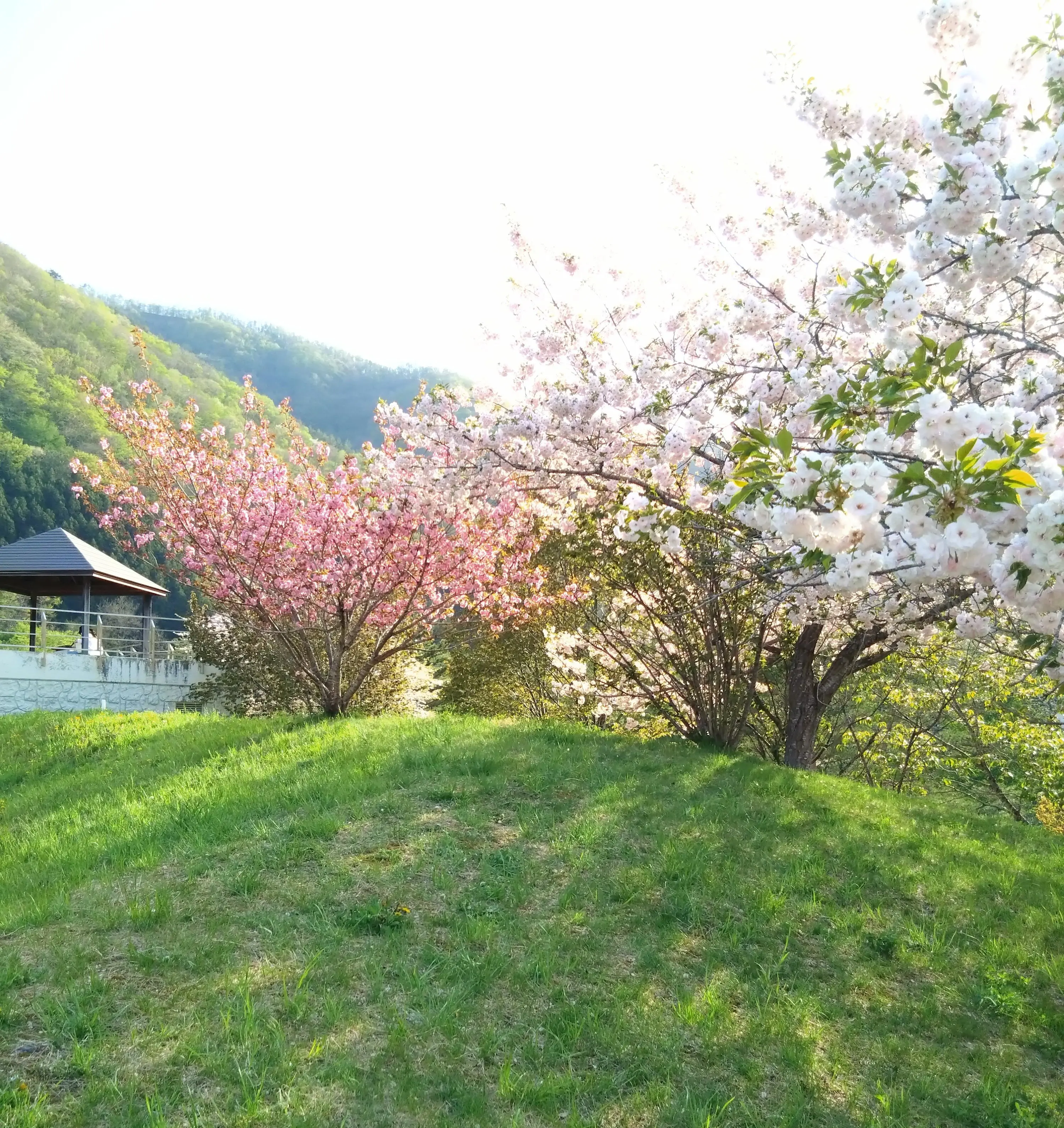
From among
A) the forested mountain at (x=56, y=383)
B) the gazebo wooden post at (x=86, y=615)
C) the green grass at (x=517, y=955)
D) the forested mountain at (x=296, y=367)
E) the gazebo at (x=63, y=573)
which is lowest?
the green grass at (x=517, y=955)

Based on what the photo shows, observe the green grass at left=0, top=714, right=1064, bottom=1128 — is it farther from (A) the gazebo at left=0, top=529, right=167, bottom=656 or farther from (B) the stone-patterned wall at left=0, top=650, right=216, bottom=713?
(A) the gazebo at left=0, top=529, right=167, bottom=656

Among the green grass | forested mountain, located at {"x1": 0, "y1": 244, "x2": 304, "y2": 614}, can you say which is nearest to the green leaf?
the green grass

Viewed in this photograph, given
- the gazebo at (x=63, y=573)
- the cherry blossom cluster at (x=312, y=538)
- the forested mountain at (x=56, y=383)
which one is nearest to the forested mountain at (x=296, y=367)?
the forested mountain at (x=56, y=383)

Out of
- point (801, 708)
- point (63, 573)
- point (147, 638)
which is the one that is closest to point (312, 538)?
point (801, 708)

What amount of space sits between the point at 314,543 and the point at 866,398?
320 inches

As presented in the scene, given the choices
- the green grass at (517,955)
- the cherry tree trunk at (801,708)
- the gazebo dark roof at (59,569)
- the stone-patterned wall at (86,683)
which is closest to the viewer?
the green grass at (517,955)

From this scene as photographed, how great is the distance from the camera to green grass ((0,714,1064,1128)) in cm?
294

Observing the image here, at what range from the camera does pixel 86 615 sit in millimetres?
18500

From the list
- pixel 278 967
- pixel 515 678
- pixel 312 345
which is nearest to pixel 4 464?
pixel 515 678

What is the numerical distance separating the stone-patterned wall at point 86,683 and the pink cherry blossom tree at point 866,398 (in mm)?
12598

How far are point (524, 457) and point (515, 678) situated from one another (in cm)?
1001

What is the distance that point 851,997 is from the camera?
380 cm

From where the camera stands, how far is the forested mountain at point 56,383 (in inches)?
1711

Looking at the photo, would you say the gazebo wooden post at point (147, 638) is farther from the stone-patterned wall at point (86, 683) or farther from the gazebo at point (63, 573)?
the stone-patterned wall at point (86, 683)
